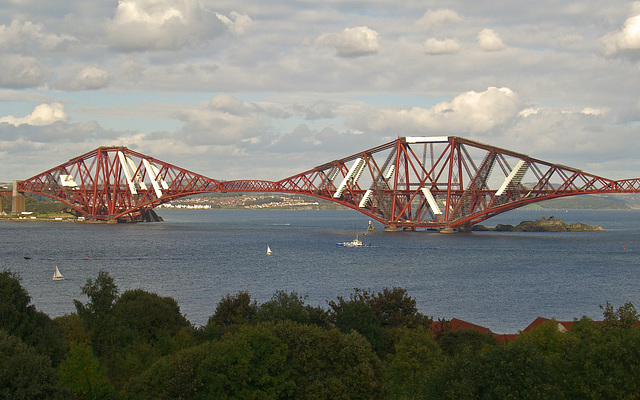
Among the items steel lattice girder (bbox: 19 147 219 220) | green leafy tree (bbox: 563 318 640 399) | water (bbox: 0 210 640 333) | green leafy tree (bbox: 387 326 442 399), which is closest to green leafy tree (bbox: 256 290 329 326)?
green leafy tree (bbox: 387 326 442 399)

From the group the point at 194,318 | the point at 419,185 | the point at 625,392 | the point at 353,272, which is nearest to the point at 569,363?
the point at 625,392

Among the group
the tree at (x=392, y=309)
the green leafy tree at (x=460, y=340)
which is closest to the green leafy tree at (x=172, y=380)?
the green leafy tree at (x=460, y=340)

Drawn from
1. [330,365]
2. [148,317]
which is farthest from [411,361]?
[148,317]

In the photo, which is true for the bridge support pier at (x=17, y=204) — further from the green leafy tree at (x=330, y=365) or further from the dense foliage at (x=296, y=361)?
the green leafy tree at (x=330, y=365)

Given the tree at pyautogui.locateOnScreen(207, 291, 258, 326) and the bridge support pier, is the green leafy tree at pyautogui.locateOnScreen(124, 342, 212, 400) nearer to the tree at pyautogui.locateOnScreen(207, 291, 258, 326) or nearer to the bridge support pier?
the tree at pyautogui.locateOnScreen(207, 291, 258, 326)

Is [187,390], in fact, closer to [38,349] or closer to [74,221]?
[38,349]

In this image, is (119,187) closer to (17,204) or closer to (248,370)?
(17,204)
